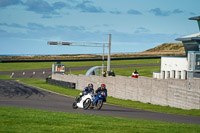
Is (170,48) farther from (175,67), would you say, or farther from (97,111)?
(97,111)


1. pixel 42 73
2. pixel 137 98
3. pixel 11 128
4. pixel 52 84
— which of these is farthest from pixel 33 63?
pixel 11 128

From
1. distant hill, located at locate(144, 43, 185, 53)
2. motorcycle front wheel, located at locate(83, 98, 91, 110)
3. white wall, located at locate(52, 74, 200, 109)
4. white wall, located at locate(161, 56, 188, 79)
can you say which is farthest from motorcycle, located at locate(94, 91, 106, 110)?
distant hill, located at locate(144, 43, 185, 53)

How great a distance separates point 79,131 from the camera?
1134 cm

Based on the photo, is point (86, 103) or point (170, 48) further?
point (170, 48)

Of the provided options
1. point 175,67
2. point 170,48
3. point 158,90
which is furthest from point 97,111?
point 170,48

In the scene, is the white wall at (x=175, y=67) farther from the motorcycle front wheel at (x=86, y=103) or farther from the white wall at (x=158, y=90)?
the motorcycle front wheel at (x=86, y=103)

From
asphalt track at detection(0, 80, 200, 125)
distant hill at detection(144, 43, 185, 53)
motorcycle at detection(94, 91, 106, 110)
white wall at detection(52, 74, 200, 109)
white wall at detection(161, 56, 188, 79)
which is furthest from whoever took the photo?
distant hill at detection(144, 43, 185, 53)

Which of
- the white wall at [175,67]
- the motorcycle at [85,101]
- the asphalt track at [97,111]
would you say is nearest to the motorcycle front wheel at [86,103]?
the motorcycle at [85,101]

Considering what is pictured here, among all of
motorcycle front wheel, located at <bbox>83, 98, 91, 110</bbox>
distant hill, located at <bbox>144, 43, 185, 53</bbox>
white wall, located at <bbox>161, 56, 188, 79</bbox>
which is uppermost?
distant hill, located at <bbox>144, 43, 185, 53</bbox>

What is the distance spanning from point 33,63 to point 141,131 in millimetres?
95458

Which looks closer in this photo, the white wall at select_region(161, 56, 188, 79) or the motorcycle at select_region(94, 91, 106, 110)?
the motorcycle at select_region(94, 91, 106, 110)

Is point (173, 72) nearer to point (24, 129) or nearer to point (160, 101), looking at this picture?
point (160, 101)

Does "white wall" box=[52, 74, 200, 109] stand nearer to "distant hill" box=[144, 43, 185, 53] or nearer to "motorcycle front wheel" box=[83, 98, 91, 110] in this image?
"motorcycle front wheel" box=[83, 98, 91, 110]

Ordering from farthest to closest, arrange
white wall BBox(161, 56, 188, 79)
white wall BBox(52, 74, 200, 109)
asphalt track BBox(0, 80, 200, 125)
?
1. white wall BBox(161, 56, 188, 79)
2. white wall BBox(52, 74, 200, 109)
3. asphalt track BBox(0, 80, 200, 125)
